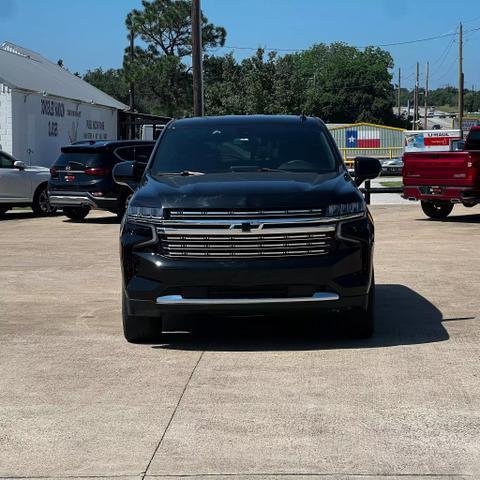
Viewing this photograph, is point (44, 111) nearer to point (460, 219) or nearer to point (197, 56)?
point (197, 56)

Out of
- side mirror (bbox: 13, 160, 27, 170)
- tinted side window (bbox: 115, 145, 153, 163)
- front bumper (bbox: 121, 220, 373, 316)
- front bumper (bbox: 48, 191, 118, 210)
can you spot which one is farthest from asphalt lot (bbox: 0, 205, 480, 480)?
A: side mirror (bbox: 13, 160, 27, 170)

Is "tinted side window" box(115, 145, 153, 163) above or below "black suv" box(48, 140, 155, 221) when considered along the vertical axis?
above

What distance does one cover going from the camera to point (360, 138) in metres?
76.8

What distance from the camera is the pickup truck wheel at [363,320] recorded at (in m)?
7.38

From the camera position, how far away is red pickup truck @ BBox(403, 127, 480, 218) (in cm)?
1911

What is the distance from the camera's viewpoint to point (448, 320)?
846cm

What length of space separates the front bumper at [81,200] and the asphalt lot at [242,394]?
396 inches

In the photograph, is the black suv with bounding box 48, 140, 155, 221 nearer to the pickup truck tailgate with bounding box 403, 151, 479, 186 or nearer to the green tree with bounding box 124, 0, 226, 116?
the pickup truck tailgate with bounding box 403, 151, 479, 186

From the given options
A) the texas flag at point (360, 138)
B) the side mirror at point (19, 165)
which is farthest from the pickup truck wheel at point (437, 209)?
the texas flag at point (360, 138)

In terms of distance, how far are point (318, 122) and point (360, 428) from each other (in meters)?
4.27

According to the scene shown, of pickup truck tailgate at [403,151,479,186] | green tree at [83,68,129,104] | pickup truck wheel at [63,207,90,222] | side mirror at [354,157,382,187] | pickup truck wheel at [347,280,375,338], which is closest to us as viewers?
pickup truck wheel at [347,280,375,338]

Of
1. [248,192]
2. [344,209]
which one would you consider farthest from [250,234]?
[344,209]

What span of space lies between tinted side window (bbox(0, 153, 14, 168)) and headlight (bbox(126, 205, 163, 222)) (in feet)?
48.6

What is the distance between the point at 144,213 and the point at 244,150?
4.98 ft
